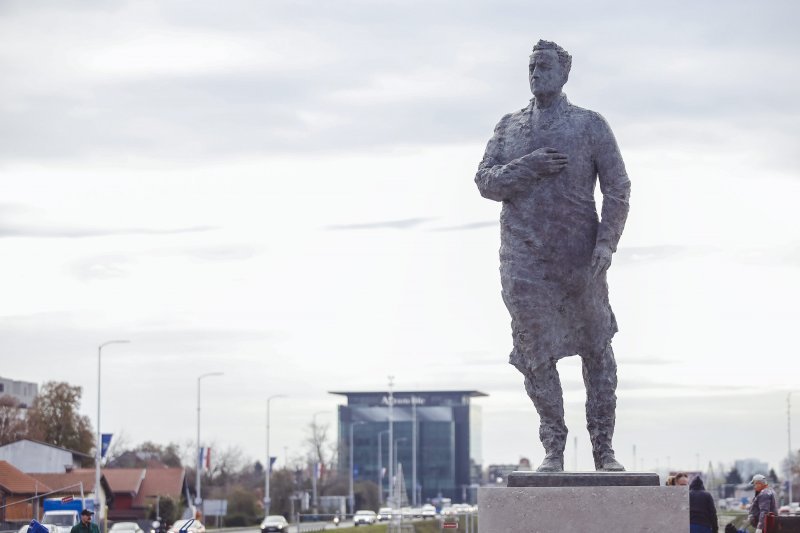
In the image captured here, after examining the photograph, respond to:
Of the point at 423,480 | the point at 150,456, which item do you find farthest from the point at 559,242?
the point at 423,480

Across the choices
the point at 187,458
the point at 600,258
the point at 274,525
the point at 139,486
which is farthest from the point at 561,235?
the point at 187,458

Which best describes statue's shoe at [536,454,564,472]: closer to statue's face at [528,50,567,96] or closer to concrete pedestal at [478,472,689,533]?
concrete pedestal at [478,472,689,533]

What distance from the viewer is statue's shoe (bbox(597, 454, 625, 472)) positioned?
10.2 meters

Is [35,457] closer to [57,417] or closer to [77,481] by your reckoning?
[77,481]

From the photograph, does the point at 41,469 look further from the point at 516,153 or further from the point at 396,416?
the point at 396,416

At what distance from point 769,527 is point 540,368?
5.55 m

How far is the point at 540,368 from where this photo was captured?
10391 mm

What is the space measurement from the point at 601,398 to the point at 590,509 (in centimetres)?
108

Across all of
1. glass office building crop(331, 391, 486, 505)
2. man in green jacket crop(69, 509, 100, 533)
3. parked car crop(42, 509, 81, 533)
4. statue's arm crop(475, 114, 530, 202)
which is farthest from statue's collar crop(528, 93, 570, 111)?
glass office building crop(331, 391, 486, 505)

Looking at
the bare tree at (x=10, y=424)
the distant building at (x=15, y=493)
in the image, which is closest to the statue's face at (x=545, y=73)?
the distant building at (x=15, y=493)

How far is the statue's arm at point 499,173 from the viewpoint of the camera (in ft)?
33.8

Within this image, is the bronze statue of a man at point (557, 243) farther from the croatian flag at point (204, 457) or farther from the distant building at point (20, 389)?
the distant building at point (20, 389)

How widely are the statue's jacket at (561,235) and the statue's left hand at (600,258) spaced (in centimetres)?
5

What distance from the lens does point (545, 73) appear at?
1055cm
